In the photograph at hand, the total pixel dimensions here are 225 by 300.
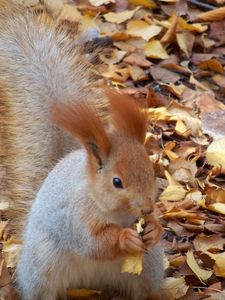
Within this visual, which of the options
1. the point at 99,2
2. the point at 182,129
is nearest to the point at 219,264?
the point at 182,129

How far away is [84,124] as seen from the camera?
1.85 metres

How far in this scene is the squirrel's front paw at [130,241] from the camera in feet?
6.30

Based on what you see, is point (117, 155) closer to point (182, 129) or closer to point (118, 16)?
point (182, 129)

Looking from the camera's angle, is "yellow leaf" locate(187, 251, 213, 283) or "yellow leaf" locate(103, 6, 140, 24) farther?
"yellow leaf" locate(103, 6, 140, 24)

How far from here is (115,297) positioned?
2.24 meters

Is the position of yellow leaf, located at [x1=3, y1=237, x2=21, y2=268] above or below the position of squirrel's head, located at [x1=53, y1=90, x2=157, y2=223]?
below

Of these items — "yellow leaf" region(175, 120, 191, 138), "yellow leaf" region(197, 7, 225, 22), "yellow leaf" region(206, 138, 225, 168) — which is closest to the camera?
"yellow leaf" region(206, 138, 225, 168)

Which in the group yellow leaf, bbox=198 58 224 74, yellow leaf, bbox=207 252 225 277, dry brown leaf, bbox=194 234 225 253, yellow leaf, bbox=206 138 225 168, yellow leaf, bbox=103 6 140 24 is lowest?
dry brown leaf, bbox=194 234 225 253

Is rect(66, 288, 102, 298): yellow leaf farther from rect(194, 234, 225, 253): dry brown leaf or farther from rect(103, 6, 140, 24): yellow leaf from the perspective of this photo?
rect(103, 6, 140, 24): yellow leaf

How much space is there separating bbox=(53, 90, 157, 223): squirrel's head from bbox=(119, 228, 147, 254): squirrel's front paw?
0.18ft

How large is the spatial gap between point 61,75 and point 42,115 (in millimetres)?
139

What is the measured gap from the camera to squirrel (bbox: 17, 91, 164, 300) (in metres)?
1.84

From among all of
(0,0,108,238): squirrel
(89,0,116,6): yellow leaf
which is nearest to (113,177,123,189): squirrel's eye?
(0,0,108,238): squirrel

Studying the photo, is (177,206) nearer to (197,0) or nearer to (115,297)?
(115,297)
